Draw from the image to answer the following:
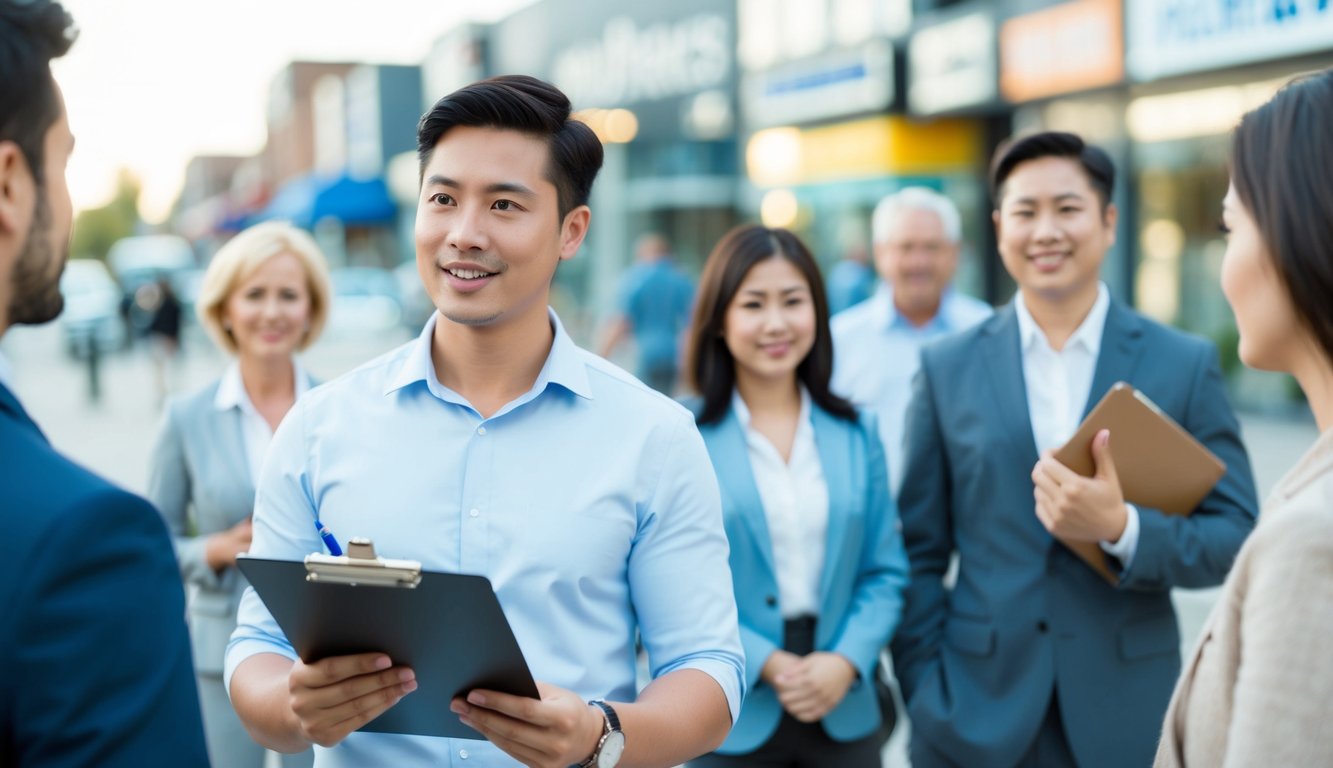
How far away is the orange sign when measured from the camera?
11492 millimetres

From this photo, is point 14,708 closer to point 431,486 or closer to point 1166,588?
point 431,486

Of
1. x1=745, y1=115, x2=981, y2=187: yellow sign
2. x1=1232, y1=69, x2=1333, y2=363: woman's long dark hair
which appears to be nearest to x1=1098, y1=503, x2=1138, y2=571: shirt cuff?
x1=1232, y1=69, x2=1333, y2=363: woman's long dark hair

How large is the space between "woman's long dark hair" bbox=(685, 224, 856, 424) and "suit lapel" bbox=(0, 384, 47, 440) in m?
2.25

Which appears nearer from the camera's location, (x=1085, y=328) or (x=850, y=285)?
(x=1085, y=328)

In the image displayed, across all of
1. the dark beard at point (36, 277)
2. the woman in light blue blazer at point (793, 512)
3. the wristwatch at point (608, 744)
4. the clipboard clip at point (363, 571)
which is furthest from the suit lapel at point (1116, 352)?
the dark beard at point (36, 277)

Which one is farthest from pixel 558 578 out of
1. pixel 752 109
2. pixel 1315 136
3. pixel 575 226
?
pixel 752 109

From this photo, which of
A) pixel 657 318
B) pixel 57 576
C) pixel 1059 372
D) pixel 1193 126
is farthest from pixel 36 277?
pixel 1193 126

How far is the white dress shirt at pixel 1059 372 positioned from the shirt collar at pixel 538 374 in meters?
1.41

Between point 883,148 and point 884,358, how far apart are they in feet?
35.2

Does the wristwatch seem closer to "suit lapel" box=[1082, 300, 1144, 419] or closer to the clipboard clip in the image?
the clipboard clip

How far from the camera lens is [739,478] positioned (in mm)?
3176

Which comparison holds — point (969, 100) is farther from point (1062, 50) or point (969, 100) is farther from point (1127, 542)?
point (1127, 542)

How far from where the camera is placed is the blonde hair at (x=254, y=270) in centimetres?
386

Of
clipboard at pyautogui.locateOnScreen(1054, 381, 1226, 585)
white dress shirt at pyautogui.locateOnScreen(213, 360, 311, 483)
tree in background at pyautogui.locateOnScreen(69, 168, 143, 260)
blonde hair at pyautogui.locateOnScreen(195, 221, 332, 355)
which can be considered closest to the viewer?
clipboard at pyautogui.locateOnScreen(1054, 381, 1226, 585)
